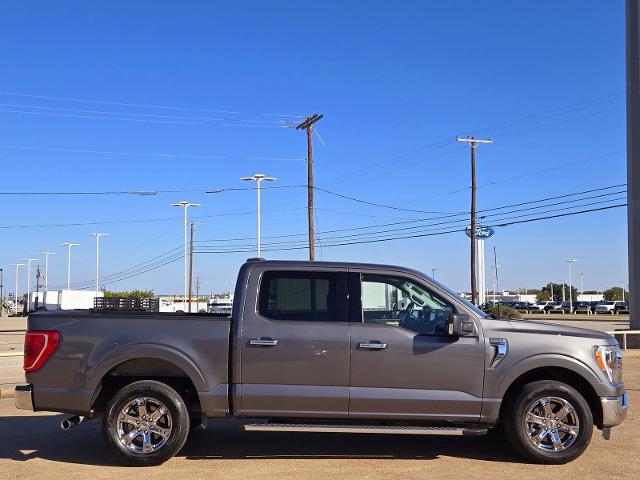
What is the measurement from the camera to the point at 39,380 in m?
6.55

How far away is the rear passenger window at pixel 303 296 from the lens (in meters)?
6.62

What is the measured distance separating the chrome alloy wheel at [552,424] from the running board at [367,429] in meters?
0.51

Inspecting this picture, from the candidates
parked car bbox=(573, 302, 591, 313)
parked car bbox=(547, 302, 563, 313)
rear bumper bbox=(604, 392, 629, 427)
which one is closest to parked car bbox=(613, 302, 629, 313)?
parked car bbox=(573, 302, 591, 313)

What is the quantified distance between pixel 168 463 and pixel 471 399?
9.88ft

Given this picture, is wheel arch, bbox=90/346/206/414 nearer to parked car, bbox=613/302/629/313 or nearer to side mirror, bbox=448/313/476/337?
side mirror, bbox=448/313/476/337

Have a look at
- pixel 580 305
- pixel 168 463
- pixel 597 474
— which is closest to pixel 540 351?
pixel 597 474

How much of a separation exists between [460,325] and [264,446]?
8.49ft

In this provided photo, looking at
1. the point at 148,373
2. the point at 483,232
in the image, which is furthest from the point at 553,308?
the point at 148,373

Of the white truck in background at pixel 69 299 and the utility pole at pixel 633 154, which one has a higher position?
the utility pole at pixel 633 154

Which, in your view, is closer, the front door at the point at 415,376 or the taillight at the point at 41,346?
the front door at the point at 415,376

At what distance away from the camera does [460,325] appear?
633 cm

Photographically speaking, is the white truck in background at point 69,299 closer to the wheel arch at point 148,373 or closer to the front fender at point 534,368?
the wheel arch at point 148,373

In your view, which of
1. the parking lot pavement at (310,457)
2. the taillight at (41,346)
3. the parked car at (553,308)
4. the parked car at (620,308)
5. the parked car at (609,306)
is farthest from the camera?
the parked car at (553,308)

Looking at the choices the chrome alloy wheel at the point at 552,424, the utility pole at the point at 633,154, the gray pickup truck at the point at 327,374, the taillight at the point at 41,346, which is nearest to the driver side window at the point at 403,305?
the gray pickup truck at the point at 327,374
